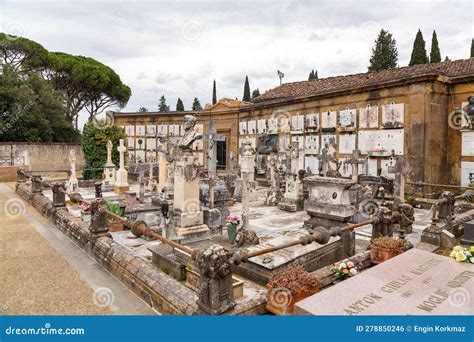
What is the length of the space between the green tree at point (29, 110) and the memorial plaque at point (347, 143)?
25538mm

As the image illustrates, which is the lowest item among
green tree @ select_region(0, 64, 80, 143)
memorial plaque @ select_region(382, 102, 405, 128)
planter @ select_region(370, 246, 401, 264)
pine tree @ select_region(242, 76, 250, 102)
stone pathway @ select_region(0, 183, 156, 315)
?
stone pathway @ select_region(0, 183, 156, 315)

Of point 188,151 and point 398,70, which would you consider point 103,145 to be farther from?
point 398,70

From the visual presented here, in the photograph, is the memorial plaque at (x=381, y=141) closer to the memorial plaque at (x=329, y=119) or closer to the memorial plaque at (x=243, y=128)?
the memorial plaque at (x=329, y=119)

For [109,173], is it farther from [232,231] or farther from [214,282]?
[214,282]

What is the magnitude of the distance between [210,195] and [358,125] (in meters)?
10.4

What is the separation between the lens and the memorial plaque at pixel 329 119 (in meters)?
17.8

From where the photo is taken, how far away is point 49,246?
7707mm

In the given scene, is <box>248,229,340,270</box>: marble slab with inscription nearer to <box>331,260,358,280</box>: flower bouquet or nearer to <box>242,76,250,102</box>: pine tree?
<box>331,260,358,280</box>: flower bouquet

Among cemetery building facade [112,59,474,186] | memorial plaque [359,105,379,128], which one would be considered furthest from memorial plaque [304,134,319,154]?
memorial plaque [359,105,379,128]

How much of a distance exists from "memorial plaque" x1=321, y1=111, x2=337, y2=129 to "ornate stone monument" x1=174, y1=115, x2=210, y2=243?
12265mm

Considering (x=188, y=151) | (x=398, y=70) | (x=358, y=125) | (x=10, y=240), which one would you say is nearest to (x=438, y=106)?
(x=358, y=125)
